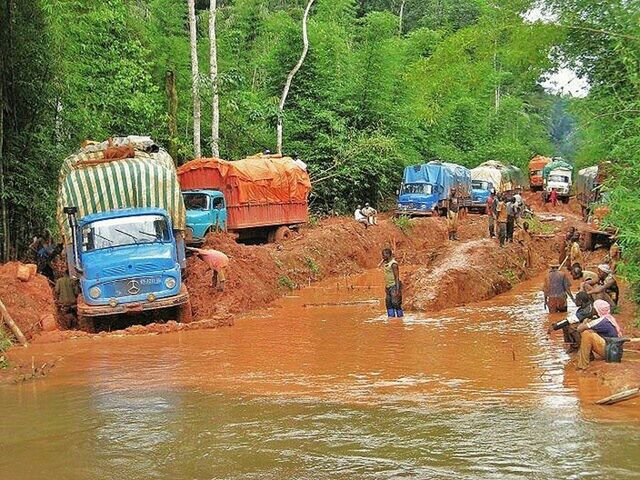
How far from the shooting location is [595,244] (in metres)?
26.2

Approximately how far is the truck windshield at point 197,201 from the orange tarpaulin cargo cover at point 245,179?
4.48ft

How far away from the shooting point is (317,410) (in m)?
9.14

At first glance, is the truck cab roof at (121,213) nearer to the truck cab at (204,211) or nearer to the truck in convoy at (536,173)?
the truck cab at (204,211)

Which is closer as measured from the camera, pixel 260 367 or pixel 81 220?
pixel 260 367

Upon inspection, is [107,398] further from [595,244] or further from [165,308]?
[595,244]

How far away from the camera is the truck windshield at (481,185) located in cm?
4336

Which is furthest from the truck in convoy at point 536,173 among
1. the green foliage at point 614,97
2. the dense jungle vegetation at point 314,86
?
the green foliage at point 614,97

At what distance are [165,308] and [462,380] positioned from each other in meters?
7.14

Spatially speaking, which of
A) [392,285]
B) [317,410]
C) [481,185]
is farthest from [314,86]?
[317,410]

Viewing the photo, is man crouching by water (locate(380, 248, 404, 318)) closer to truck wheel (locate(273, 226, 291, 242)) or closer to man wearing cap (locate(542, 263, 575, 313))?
man wearing cap (locate(542, 263, 575, 313))

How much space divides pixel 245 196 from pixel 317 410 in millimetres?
16290

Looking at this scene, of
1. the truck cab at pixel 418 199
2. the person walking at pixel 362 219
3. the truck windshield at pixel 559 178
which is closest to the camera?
the person walking at pixel 362 219

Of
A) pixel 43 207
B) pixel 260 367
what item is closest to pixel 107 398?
pixel 260 367

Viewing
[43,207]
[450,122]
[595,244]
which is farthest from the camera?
[450,122]
